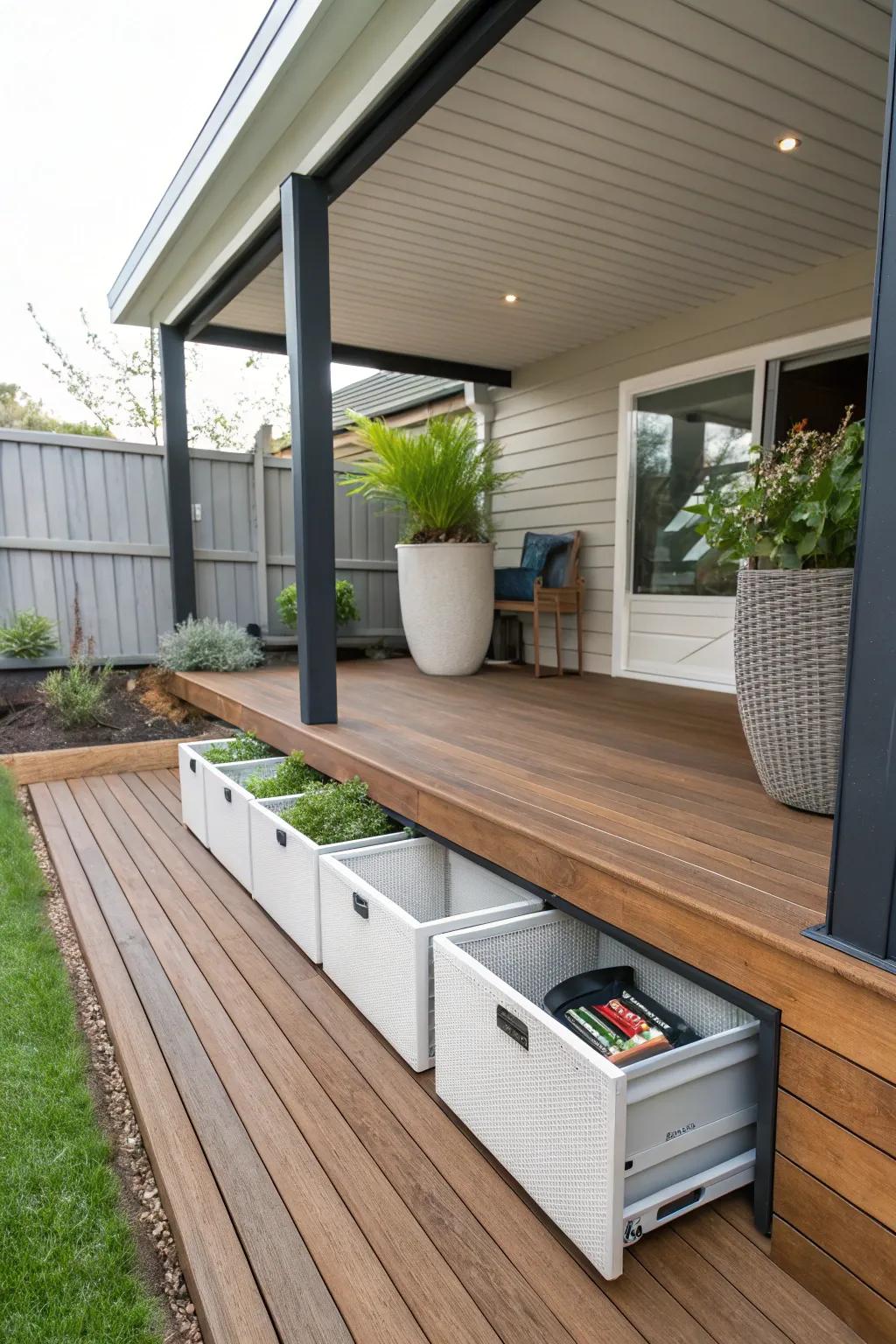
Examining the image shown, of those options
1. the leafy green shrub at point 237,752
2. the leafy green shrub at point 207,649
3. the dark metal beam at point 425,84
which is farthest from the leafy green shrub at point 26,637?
the dark metal beam at point 425,84

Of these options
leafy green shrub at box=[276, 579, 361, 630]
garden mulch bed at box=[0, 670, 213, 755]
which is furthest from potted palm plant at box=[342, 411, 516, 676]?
garden mulch bed at box=[0, 670, 213, 755]

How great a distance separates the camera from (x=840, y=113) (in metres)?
2.48

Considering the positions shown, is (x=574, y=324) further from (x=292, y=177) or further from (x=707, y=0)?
(x=707, y=0)

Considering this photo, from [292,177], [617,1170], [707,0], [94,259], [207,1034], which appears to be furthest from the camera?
[94,259]

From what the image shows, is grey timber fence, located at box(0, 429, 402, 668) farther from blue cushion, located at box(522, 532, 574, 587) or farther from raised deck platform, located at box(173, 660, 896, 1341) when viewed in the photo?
raised deck platform, located at box(173, 660, 896, 1341)

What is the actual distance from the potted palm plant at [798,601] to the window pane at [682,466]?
2295 millimetres

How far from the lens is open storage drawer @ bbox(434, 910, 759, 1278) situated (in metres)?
1.16

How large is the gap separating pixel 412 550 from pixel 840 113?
2690 millimetres

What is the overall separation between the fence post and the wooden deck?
399 centimetres

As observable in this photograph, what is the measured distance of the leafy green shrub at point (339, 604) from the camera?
555 centimetres

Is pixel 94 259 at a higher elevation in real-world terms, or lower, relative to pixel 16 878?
higher

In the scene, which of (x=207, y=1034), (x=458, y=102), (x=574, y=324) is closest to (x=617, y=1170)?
(x=207, y=1034)

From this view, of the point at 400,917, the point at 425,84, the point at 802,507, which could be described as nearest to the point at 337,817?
the point at 400,917

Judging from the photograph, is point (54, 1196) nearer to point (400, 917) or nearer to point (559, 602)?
point (400, 917)
